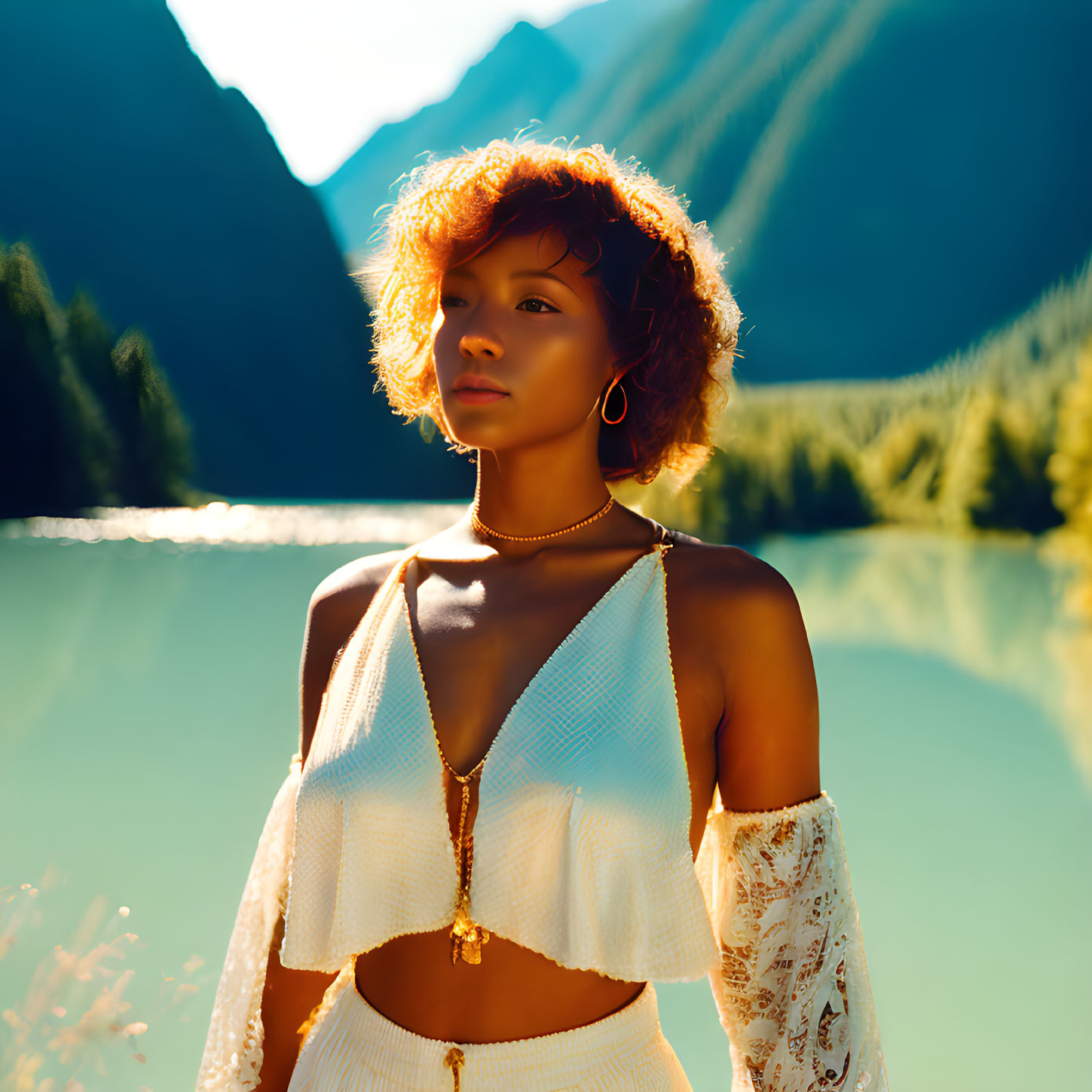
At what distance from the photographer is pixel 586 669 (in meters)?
1.17

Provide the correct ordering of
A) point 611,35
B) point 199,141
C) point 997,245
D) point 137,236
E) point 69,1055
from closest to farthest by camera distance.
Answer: point 69,1055 < point 137,236 < point 199,141 < point 997,245 < point 611,35

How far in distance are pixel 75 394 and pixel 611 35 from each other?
8085cm

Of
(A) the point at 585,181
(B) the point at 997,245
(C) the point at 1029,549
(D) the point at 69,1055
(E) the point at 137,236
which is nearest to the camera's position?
(A) the point at 585,181

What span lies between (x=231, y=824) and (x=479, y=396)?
258 inches

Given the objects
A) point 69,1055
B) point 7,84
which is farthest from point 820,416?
point 69,1055

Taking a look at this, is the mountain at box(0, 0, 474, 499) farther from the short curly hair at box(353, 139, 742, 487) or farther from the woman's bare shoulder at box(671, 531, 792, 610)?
the woman's bare shoulder at box(671, 531, 792, 610)

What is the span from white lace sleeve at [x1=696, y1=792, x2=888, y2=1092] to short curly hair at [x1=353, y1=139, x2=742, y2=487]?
0.58m

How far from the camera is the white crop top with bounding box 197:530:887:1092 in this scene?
1094 millimetres

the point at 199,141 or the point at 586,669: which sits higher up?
the point at 199,141

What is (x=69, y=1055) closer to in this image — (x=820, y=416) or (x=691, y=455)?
(x=691, y=455)

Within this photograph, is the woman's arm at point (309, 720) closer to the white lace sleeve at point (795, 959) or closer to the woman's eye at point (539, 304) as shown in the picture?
→ the woman's eye at point (539, 304)

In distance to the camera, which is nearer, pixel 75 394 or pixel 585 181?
pixel 585 181

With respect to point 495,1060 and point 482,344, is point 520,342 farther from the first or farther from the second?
point 495,1060

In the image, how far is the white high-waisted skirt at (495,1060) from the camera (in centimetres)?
113
